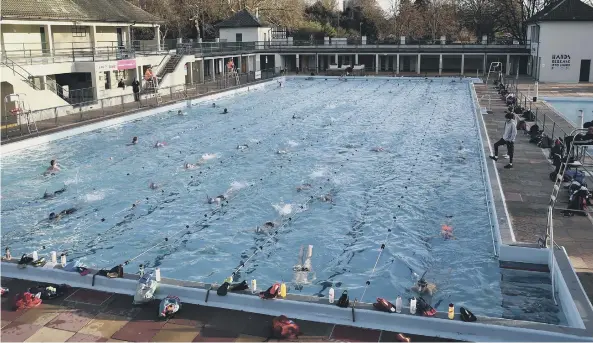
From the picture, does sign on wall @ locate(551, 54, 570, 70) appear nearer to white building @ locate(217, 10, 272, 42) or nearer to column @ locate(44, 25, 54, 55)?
white building @ locate(217, 10, 272, 42)

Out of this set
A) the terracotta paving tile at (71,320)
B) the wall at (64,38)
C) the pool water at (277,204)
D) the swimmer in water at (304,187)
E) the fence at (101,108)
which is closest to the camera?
the terracotta paving tile at (71,320)

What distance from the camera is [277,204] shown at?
14.0 meters

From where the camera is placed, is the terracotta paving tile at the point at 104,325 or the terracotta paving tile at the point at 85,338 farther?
the terracotta paving tile at the point at 104,325

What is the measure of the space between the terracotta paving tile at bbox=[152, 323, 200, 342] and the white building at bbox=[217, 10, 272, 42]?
48191 mm

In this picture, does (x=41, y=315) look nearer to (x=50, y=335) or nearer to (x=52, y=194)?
(x=50, y=335)

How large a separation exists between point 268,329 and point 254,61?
1870 inches

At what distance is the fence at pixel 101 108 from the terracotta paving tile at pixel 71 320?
14.6m

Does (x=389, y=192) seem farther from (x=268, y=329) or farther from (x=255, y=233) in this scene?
(x=268, y=329)

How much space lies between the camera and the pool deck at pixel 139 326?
706 centimetres

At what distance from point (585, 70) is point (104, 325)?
41.1m

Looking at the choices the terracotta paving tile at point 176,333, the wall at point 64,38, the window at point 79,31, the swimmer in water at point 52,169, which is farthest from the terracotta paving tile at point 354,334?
the window at point 79,31

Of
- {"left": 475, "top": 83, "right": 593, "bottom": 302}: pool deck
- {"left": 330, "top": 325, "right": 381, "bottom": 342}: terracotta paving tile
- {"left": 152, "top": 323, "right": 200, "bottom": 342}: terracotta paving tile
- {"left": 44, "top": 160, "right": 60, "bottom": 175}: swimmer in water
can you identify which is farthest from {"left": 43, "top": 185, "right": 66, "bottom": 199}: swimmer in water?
{"left": 475, "top": 83, "right": 593, "bottom": 302}: pool deck

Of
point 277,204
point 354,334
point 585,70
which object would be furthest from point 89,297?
point 585,70

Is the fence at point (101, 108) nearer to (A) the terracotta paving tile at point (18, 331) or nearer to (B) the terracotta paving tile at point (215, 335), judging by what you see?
(A) the terracotta paving tile at point (18, 331)
